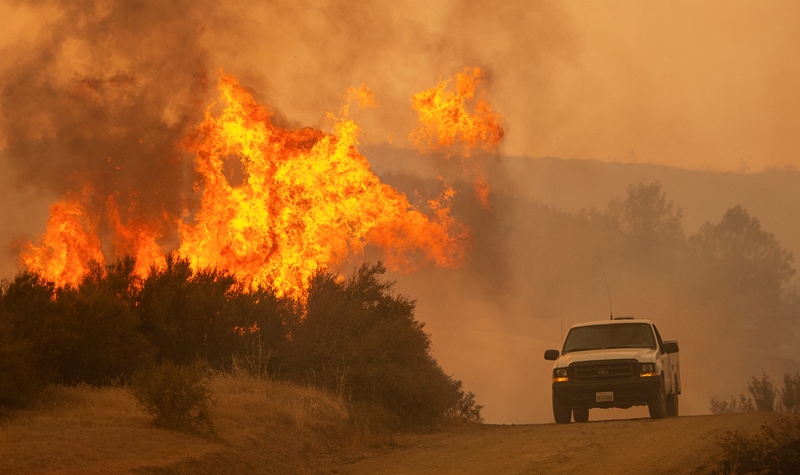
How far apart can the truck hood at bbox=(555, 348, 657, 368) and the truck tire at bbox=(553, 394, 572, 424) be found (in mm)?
685

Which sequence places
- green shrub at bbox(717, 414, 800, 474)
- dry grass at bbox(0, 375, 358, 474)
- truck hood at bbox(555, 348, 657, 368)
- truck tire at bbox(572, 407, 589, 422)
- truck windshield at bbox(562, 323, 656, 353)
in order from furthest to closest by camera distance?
truck tire at bbox(572, 407, 589, 422) → truck windshield at bbox(562, 323, 656, 353) → truck hood at bbox(555, 348, 657, 368) → green shrub at bbox(717, 414, 800, 474) → dry grass at bbox(0, 375, 358, 474)

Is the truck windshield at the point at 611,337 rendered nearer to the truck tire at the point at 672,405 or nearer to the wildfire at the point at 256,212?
the truck tire at the point at 672,405

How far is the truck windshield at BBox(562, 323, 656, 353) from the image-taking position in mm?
23109

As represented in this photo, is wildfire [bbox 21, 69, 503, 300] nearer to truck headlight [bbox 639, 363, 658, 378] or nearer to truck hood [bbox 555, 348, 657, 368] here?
truck hood [bbox 555, 348, 657, 368]

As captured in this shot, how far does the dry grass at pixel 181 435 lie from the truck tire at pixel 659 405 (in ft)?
19.4

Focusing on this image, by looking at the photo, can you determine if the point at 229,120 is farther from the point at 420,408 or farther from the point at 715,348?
the point at 715,348

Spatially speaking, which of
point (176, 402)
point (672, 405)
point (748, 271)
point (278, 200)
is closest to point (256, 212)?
point (278, 200)

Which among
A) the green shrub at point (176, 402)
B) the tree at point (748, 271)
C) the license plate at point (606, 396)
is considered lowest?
the green shrub at point (176, 402)

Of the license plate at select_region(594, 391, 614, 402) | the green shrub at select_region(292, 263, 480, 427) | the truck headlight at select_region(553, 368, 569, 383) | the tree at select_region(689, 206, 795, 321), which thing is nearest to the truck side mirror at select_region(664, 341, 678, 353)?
the license plate at select_region(594, 391, 614, 402)

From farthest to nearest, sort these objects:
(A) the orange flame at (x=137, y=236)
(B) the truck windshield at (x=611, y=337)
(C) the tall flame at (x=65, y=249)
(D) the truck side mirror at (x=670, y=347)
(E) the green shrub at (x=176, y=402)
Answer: (A) the orange flame at (x=137, y=236)
(C) the tall flame at (x=65, y=249)
(B) the truck windshield at (x=611, y=337)
(D) the truck side mirror at (x=670, y=347)
(E) the green shrub at (x=176, y=402)

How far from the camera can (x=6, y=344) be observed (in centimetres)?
1680

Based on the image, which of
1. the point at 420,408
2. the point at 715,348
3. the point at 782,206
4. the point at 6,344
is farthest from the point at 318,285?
the point at 782,206

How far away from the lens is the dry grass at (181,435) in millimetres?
13203

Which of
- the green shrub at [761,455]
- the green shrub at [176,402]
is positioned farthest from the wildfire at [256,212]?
the green shrub at [761,455]
